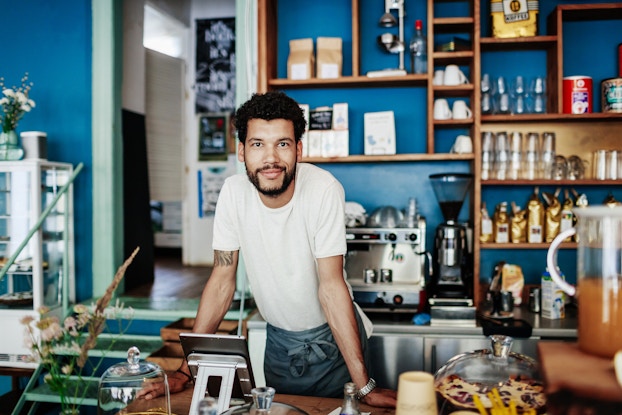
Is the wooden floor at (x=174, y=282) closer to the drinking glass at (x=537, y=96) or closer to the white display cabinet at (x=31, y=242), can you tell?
the white display cabinet at (x=31, y=242)

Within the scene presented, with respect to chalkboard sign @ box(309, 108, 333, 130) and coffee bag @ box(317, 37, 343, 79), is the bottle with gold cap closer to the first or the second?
chalkboard sign @ box(309, 108, 333, 130)

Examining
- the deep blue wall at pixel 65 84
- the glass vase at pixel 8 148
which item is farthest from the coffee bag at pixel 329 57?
the glass vase at pixel 8 148

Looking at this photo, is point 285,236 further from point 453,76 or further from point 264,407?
point 453,76

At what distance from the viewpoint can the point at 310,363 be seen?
6.66 feet

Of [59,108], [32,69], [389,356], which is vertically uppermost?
[32,69]

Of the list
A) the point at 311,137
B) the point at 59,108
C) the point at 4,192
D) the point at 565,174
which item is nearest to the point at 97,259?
the point at 4,192

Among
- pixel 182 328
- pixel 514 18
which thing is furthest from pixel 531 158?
pixel 182 328

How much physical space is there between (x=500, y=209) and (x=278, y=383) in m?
1.80

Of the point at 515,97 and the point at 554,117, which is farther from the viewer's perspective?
the point at 515,97

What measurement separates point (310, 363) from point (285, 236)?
1.61 ft

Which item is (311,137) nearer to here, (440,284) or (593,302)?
(440,284)

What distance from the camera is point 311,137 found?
10.6ft

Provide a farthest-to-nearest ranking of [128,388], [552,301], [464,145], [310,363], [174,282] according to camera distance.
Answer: [174,282] → [464,145] → [552,301] → [310,363] → [128,388]

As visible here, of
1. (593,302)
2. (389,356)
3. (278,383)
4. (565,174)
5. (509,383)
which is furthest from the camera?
(565,174)
